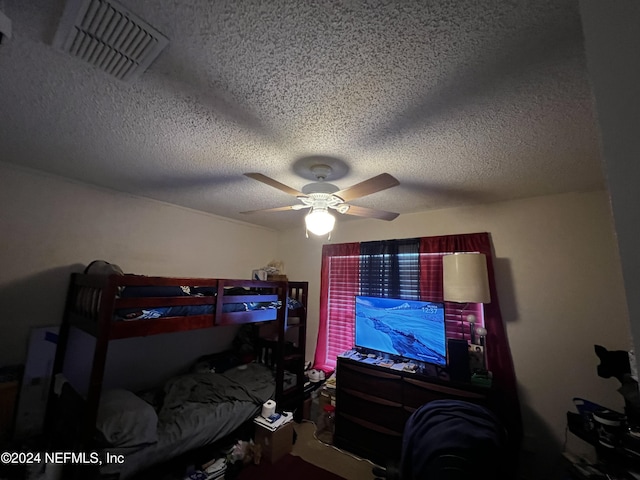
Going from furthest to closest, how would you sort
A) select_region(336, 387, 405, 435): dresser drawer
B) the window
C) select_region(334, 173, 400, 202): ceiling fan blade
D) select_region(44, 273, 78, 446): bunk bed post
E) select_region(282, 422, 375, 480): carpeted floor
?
the window → select_region(336, 387, 405, 435): dresser drawer → select_region(282, 422, 375, 480): carpeted floor → select_region(44, 273, 78, 446): bunk bed post → select_region(334, 173, 400, 202): ceiling fan blade

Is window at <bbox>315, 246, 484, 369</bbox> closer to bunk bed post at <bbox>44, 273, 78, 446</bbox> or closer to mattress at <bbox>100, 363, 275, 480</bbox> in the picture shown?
mattress at <bbox>100, 363, 275, 480</bbox>

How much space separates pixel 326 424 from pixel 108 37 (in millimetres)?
3266

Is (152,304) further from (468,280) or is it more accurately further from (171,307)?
(468,280)

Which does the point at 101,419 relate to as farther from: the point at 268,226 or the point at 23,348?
the point at 268,226

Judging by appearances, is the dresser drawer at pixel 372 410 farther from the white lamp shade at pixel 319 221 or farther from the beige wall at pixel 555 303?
the white lamp shade at pixel 319 221

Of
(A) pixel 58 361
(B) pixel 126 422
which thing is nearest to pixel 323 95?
(B) pixel 126 422

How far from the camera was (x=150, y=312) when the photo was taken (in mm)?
1749

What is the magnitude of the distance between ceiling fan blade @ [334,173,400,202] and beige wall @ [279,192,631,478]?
5.37 feet

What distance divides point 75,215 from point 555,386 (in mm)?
4292

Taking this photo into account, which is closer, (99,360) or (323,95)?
(323,95)

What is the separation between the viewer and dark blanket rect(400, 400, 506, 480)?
1.07 meters

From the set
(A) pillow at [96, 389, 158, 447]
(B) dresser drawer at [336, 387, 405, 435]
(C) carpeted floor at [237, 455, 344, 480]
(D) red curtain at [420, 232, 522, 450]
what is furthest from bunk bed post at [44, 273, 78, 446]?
(D) red curtain at [420, 232, 522, 450]

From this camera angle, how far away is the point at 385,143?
1471mm

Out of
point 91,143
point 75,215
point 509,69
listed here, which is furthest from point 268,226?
point 509,69
